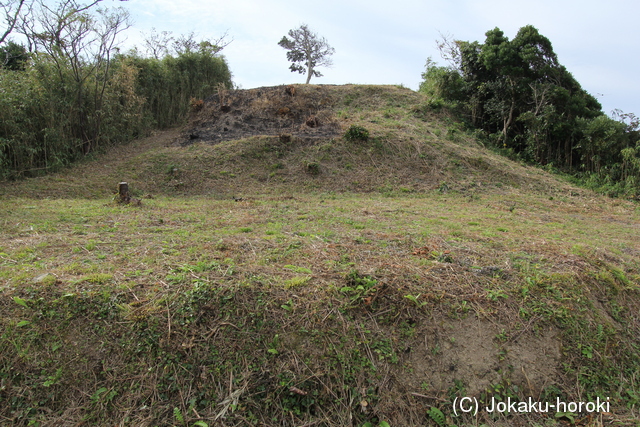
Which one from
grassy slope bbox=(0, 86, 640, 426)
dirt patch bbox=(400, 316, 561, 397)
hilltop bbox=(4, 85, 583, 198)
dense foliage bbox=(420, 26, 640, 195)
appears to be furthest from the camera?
dense foliage bbox=(420, 26, 640, 195)

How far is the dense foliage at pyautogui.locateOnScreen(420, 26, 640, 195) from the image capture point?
9638mm

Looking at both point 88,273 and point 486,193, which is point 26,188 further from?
point 486,193

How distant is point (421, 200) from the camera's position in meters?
7.41

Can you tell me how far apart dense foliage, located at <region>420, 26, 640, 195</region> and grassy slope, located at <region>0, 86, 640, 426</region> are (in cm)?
661

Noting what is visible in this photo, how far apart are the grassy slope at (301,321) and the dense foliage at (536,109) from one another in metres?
6.61

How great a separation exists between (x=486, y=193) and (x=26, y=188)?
900 centimetres

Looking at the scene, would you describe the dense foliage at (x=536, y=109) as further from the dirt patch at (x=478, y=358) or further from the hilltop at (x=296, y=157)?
the dirt patch at (x=478, y=358)

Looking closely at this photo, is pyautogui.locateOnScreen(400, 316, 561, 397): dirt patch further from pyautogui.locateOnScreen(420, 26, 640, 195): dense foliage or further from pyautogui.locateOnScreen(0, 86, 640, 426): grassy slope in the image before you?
pyautogui.locateOnScreen(420, 26, 640, 195): dense foliage

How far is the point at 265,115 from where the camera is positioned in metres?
11.7

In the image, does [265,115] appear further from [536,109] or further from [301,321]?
[301,321]

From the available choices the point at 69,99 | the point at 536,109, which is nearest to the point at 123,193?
the point at 69,99

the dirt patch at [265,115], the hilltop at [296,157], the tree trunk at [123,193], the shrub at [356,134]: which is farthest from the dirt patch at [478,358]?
the dirt patch at [265,115]

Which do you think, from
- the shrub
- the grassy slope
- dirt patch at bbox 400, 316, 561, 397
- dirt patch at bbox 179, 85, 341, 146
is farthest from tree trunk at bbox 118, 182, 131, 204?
the shrub

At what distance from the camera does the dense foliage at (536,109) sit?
9638 mm
